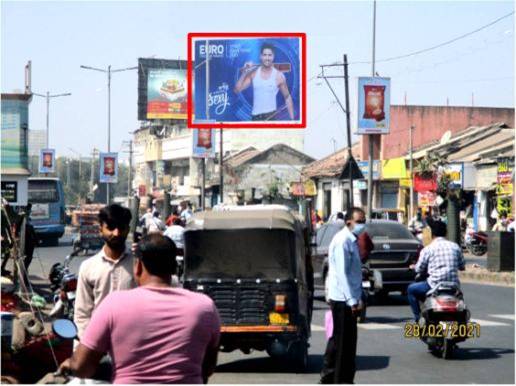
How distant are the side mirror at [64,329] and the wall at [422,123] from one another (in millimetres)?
59047

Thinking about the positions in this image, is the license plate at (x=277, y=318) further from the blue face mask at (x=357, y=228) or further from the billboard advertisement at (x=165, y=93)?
the billboard advertisement at (x=165, y=93)

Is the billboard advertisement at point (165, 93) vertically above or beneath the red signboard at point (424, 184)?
above

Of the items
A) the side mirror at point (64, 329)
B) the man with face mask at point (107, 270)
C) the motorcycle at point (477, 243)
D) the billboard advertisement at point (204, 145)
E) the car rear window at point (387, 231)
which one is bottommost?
the motorcycle at point (477, 243)

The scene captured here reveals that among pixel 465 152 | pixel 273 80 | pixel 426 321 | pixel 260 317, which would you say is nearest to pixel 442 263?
pixel 426 321

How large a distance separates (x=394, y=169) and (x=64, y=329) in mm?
53959

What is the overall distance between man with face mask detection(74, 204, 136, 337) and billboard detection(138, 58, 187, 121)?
7618 centimetres

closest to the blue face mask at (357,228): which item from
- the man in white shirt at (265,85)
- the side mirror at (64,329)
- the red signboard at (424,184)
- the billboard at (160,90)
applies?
the side mirror at (64,329)

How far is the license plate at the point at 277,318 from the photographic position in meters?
12.4

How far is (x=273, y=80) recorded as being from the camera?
30453 millimetres

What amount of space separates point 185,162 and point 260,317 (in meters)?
84.6

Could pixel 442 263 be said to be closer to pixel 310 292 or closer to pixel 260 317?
pixel 310 292
